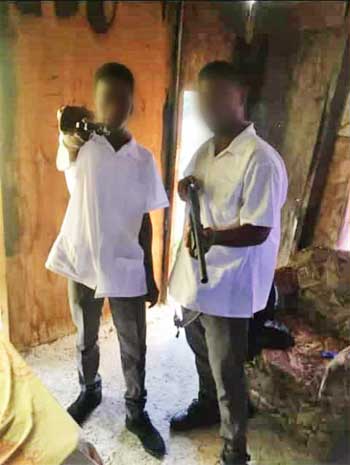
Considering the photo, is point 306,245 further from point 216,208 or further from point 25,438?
point 25,438

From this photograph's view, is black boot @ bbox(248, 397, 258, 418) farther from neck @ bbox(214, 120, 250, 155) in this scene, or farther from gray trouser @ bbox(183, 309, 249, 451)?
neck @ bbox(214, 120, 250, 155)

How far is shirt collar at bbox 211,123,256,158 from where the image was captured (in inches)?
27.9

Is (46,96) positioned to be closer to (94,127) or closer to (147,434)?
(94,127)

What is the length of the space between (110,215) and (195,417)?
0.60m

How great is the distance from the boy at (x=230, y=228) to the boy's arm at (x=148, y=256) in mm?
41

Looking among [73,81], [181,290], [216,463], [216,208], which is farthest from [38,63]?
[216,463]

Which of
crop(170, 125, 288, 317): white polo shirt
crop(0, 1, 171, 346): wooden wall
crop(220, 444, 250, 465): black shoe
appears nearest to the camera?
crop(0, 1, 171, 346): wooden wall

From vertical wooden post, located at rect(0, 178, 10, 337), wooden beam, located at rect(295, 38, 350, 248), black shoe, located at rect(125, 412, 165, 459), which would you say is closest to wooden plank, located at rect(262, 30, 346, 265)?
wooden beam, located at rect(295, 38, 350, 248)

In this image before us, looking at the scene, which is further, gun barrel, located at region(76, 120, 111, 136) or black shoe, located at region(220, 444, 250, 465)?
black shoe, located at region(220, 444, 250, 465)

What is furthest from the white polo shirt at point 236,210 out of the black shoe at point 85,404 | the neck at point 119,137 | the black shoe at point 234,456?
the black shoe at point 85,404

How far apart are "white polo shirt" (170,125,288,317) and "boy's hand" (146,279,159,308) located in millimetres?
67

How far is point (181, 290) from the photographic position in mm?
854

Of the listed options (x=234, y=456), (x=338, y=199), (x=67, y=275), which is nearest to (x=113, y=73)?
(x=67, y=275)

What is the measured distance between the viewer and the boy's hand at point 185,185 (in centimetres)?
76
